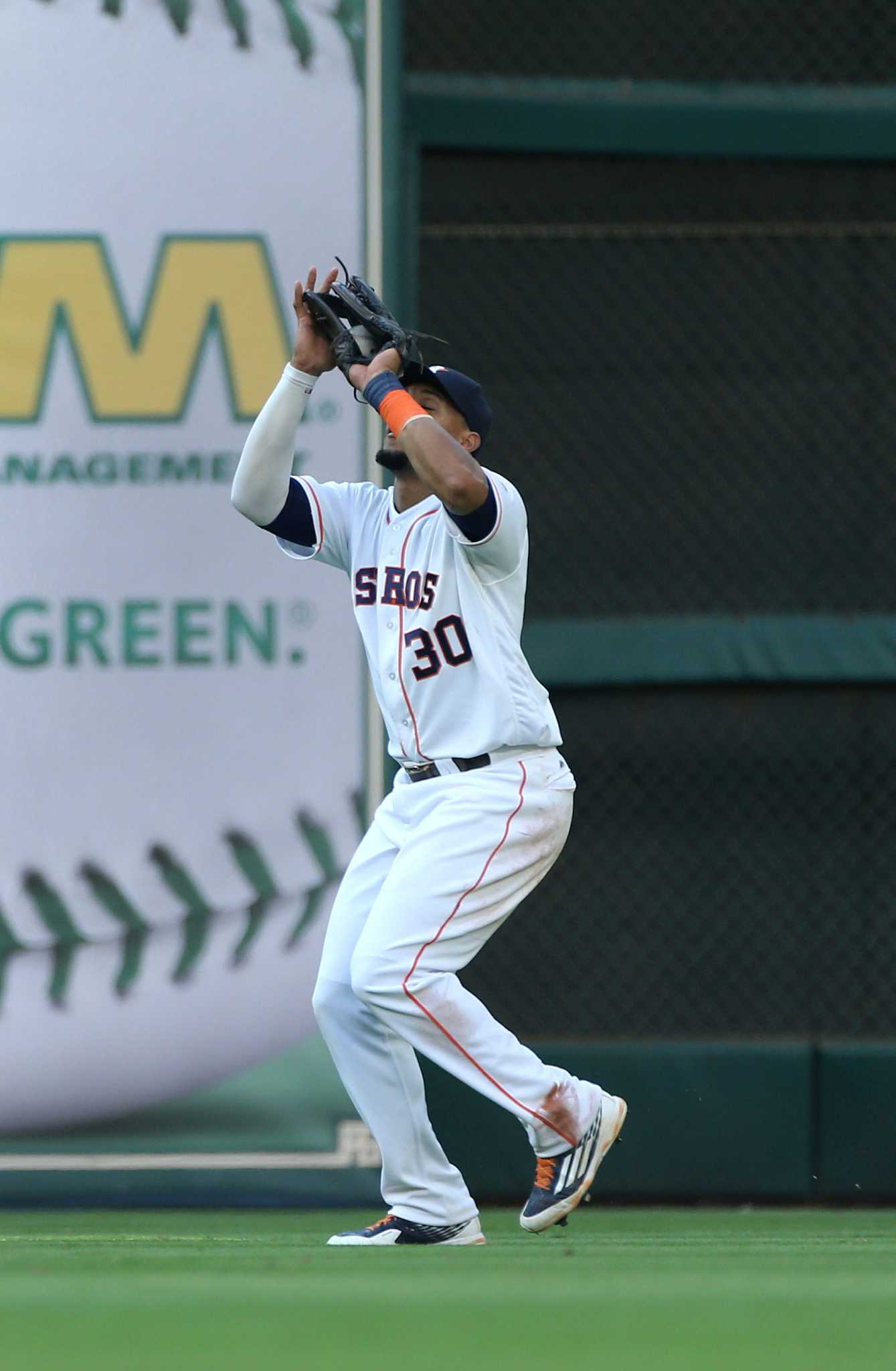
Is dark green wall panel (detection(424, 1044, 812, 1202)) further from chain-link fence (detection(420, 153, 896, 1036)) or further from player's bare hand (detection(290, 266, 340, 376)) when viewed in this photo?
player's bare hand (detection(290, 266, 340, 376))

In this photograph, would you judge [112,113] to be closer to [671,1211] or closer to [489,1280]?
[671,1211]

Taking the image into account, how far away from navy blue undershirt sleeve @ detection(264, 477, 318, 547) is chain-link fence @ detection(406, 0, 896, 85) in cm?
204

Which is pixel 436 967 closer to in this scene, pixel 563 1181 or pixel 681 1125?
pixel 563 1181

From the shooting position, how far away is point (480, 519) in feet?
14.3

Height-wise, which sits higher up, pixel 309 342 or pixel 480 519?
pixel 309 342

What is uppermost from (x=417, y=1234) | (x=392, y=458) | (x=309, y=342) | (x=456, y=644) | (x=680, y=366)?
(x=680, y=366)

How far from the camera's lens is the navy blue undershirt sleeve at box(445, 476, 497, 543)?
4355 millimetres

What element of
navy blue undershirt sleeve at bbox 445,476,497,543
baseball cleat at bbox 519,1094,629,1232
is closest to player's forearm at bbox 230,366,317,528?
navy blue undershirt sleeve at bbox 445,476,497,543

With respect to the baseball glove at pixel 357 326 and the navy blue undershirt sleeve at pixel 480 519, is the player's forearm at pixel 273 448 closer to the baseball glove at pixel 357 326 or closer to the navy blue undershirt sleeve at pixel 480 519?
the baseball glove at pixel 357 326

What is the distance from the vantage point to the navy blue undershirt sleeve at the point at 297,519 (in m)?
4.85

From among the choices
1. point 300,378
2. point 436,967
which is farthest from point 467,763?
point 300,378

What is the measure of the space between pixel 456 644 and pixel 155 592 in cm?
184

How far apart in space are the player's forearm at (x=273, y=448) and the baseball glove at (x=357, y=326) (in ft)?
0.38

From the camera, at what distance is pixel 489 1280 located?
3.04 metres
